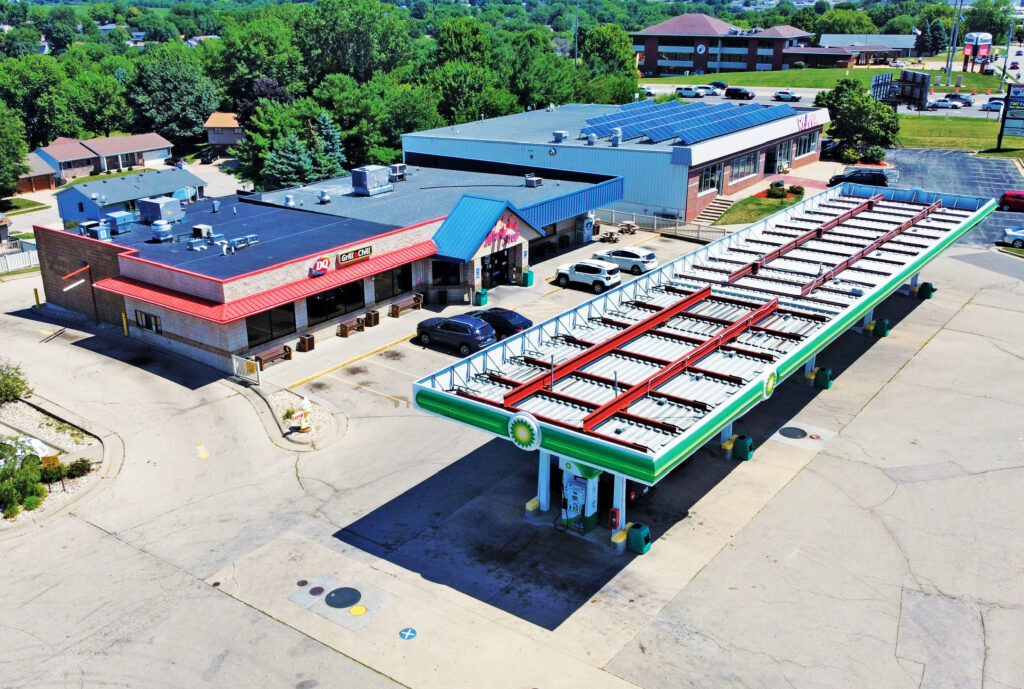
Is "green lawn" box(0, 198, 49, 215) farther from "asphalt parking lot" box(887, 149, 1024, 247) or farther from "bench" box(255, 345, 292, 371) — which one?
"asphalt parking lot" box(887, 149, 1024, 247)

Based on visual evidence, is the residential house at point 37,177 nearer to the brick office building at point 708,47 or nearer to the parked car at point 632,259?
the parked car at point 632,259

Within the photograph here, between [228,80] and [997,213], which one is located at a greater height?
[228,80]

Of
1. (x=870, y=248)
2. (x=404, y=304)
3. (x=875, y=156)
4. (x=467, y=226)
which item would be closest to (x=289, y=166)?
(x=467, y=226)

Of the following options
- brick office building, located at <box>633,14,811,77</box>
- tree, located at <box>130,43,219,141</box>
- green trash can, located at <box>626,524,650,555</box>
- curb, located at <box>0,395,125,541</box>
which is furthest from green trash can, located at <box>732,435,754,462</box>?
brick office building, located at <box>633,14,811,77</box>

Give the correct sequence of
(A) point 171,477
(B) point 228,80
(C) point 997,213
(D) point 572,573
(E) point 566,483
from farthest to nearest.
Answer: (B) point 228,80 < (C) point 997,213 < (A) point 171,477 < (E) point 566,483 < (D) point 572,573

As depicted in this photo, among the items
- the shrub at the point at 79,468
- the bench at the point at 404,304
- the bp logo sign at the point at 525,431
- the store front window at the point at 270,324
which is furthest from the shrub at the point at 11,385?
the bp logo sign at the point at 525,431

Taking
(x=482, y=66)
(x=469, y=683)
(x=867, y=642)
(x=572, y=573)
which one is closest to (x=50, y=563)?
(x=469, y=683)

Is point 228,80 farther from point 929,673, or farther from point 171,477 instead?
point 929,673
